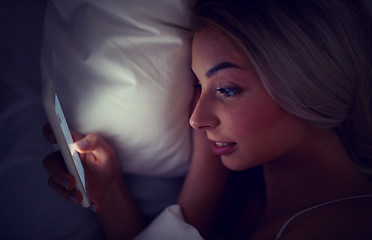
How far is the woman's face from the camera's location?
2.07 feet

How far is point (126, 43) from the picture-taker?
29.3 inches

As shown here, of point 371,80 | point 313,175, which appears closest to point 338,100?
point 371,80

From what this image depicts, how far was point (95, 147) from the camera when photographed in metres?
0.82

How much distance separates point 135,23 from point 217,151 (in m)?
0.48

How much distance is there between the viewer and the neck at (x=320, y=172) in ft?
2.33

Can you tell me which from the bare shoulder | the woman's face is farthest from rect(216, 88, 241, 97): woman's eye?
the bare shoulder

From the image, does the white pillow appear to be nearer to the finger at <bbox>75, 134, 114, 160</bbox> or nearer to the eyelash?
the finger at <bbox>75, 134, 114, 160</bbox>

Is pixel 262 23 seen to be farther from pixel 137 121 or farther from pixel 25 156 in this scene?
pixel 25 156

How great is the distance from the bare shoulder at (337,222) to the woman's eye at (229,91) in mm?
400

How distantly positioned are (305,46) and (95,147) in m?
0.71

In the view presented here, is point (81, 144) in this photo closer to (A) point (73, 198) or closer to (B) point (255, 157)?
(A) point (73, 198)

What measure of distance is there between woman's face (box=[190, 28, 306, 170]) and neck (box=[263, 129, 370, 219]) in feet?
0.19

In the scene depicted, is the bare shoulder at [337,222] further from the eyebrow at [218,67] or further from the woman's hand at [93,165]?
the woman's hand at [93,165]

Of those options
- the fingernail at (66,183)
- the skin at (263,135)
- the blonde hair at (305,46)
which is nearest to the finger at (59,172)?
the fingernail at (66,183)
